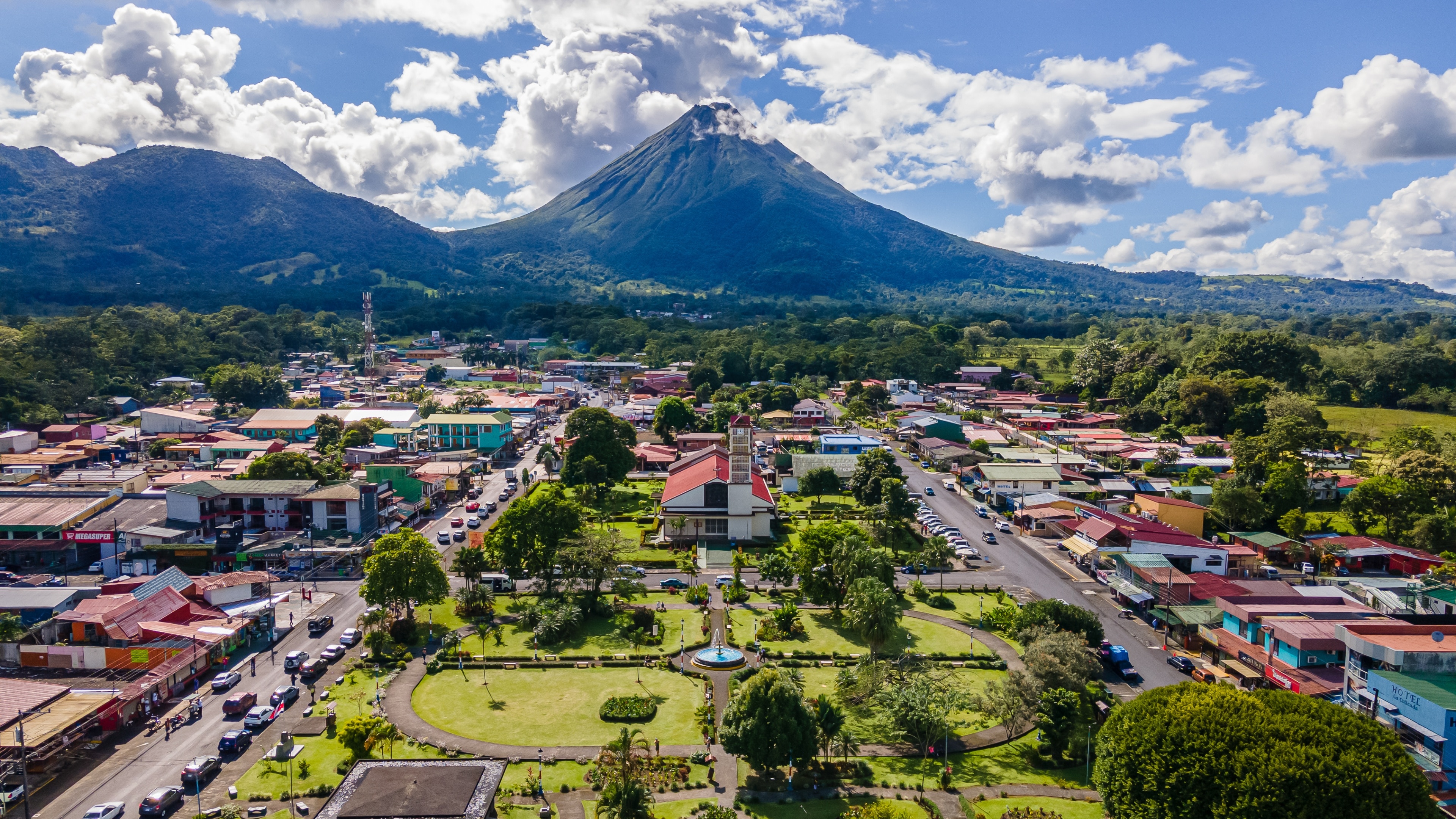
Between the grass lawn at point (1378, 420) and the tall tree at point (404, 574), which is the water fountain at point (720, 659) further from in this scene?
the grass lawn at point (1378, 420)

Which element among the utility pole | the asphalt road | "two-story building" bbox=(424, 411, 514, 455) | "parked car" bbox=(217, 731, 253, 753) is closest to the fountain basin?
the asphalt road

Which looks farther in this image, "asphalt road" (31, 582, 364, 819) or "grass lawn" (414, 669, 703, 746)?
"grass lawn" (414, 669, 703, 746)

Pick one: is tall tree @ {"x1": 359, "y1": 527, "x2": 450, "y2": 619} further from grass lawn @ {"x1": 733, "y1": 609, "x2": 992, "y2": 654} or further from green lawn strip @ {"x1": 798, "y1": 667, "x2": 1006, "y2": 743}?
green lawn strip @ {"x1": 798, "y1": 667, "x2": 1006, "y2": 743}

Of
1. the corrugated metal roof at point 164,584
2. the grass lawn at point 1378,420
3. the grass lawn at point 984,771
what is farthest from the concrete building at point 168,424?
the grass lawn at point 1378,420

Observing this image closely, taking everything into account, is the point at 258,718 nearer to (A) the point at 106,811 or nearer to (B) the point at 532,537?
(A) the point at 106,811

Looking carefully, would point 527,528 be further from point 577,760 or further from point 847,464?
point 847,464
